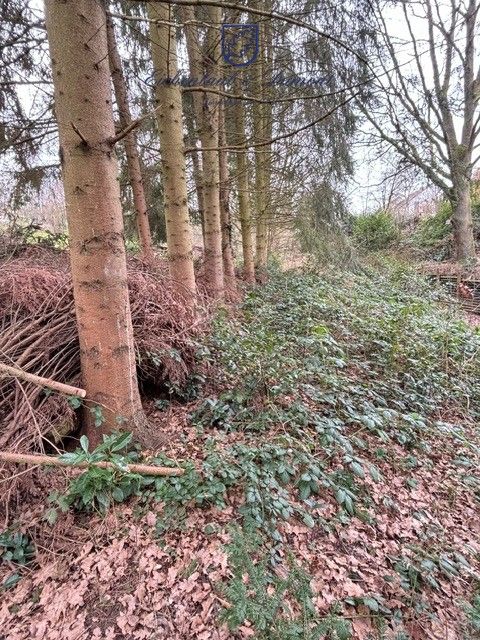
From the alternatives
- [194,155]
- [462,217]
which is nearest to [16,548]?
[194,155]

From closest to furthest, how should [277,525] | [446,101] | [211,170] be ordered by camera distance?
1. [277,525]
2. [211,170]
3. [446,101]

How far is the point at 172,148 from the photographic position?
9.68ft

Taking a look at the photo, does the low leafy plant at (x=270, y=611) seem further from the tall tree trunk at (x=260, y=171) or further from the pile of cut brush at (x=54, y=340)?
the tall tree trunk at (x=260, y=171)

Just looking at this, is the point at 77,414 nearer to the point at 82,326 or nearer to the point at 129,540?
the point at 82,326

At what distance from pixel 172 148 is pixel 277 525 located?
306 centimetres

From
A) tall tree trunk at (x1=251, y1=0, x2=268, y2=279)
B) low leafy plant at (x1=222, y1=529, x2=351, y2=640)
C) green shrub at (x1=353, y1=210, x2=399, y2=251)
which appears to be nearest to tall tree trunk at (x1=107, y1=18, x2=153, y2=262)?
tall tree trunk at (x1=251, y1=0, x2=268, y2=279)

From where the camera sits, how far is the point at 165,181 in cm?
303

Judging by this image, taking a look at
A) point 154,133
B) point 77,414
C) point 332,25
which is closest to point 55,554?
point 77,414

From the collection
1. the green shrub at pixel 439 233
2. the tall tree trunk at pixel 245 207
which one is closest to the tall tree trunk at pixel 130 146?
the tall tree trunk at pixel 245 207

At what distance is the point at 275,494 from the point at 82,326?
4.71 ft

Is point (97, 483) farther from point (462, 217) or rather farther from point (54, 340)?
point (462, 217)

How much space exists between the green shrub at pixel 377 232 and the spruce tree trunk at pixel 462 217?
8.58 ft

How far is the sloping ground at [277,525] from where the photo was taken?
4.42 feet

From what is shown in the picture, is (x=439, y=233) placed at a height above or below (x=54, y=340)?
above
